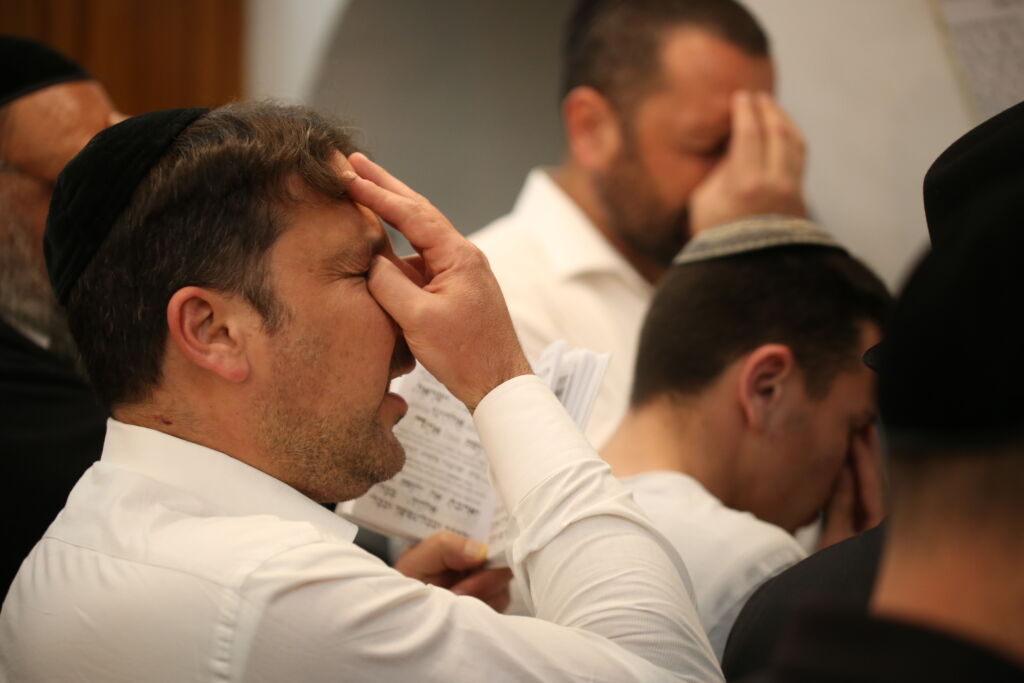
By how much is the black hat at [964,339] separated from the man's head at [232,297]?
2.43ft

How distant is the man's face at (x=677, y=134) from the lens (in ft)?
9.00

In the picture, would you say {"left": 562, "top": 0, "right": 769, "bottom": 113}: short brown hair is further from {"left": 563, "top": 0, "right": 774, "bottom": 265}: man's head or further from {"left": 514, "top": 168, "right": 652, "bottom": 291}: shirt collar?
{"left": 514, "top": 168, "right": 652, "bottom": 291}: shirt collar

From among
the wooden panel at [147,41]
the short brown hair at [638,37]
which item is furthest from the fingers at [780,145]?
the wooden panel at [147,41]

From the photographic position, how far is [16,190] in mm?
1969

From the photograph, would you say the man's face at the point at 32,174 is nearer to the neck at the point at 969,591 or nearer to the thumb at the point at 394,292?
the thumb at the point at 394,292

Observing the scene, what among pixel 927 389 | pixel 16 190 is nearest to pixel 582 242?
pixel 16 190

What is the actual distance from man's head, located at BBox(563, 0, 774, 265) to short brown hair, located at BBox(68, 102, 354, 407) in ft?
5.01

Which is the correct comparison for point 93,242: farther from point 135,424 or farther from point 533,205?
point 533,205

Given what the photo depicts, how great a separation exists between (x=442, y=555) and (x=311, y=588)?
1.62ft

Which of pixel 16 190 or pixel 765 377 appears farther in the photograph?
pixel 16 190

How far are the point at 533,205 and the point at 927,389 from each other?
2.22 meters

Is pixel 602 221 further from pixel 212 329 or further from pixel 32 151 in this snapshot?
pixel 212 329

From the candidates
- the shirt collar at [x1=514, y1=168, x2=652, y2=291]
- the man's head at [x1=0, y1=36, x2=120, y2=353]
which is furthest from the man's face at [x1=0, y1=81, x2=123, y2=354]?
the shirt collar at [x1=514, y1=168, x2=652, y2=291]

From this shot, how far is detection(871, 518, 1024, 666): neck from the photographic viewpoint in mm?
667
